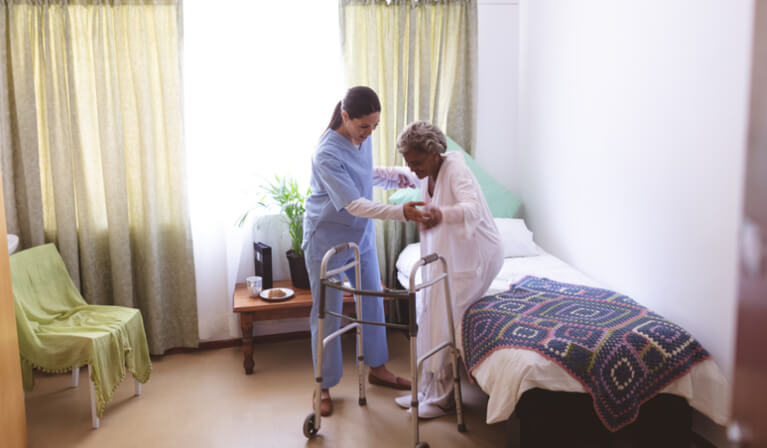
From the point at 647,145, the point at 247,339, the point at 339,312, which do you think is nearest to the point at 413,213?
the point at 339,312

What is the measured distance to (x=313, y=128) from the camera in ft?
12.2

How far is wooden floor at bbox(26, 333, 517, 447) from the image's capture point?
8.20 feet

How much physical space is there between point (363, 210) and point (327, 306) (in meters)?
0.55

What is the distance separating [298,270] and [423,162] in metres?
1.44

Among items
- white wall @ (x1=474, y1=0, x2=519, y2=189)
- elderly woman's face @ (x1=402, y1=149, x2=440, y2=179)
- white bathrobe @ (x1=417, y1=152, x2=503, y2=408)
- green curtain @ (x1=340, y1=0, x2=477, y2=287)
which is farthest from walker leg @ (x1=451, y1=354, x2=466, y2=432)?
white wall @ (x1=474, y1=0, x2=519, y2=189)

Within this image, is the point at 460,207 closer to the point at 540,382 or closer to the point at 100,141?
the point at 540,382

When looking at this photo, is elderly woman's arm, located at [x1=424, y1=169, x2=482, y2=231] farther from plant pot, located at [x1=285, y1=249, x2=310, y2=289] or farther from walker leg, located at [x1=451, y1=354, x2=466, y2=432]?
plant pot, located at [x1=285, y1=249, x2=310, y2=289]

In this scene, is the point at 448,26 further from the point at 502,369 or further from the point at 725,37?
the point at 502,369

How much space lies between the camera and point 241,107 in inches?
141

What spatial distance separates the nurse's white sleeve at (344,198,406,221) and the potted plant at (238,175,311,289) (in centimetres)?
119

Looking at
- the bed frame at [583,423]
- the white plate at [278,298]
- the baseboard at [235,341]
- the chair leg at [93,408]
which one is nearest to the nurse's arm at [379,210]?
the bed frame at [583,423]

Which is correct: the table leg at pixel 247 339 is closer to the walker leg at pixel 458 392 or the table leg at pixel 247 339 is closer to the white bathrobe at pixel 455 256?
the white bathrobe at pixel 455 256

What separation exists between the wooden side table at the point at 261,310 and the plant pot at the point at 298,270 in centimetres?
12

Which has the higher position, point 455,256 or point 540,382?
point 455,256
